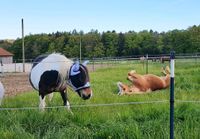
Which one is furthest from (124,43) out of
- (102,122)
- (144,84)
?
(102,122)

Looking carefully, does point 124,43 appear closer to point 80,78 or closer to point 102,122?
point 80,78

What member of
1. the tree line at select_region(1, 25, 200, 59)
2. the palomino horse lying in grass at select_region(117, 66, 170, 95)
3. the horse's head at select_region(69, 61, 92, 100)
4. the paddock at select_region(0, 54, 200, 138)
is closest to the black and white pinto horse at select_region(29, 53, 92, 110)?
the horse's head at select_region(69, 61, 92, 100)

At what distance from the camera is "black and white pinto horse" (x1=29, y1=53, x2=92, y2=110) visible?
316 inches

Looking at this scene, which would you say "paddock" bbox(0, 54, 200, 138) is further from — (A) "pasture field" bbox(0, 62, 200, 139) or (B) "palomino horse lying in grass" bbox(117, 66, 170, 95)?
(B) "palomino horse lying in grass" bbox(117, 66, 170, 95)

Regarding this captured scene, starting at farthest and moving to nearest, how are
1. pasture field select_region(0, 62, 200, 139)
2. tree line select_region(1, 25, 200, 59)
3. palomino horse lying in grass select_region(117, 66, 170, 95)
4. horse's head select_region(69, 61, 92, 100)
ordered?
1. tree line select_region(1, 25, 200, 59)
2. palomino horse lying in grass select_region(117, 66, 170, 95)
3. horse's head select_region(69, 61, 92, 100)
4. pasture field select_region(0, 62, 200, 139)

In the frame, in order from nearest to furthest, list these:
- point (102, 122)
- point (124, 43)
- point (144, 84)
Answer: point (102, 122), point (144, 84), point (124, 43)

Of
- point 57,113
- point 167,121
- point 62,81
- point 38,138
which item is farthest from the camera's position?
point 62,81

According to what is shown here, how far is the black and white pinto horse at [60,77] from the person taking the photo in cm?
804

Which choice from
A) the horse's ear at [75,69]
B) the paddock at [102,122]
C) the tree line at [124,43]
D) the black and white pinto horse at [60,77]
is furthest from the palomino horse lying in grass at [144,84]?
the tree line at [124,43]

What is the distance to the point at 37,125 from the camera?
257 inches

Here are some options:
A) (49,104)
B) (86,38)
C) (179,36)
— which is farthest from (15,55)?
(49,104)

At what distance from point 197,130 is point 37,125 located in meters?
2.41

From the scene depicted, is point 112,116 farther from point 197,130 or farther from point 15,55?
point 15,55

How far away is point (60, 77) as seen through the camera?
26.5 ft
